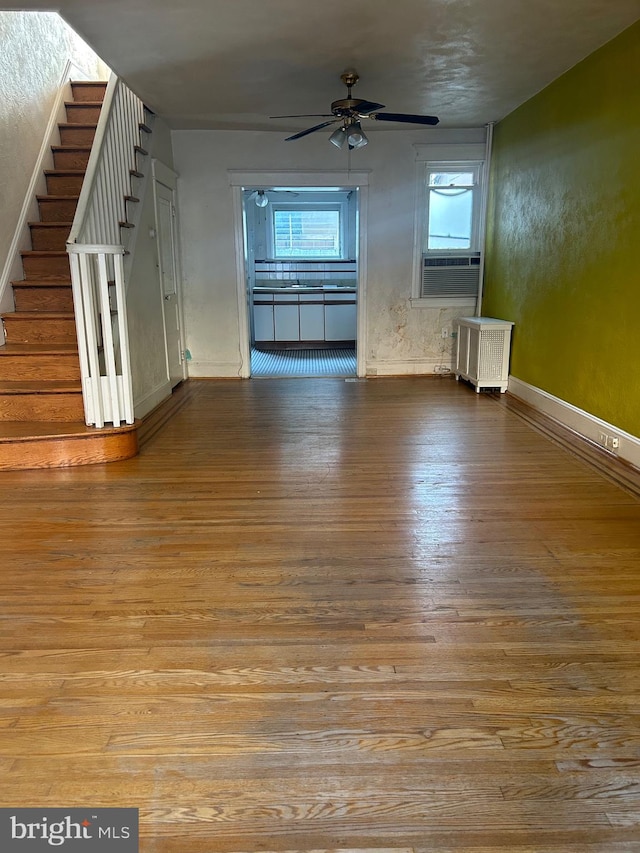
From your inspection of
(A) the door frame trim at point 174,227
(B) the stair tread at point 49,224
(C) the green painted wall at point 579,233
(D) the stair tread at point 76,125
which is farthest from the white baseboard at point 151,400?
(C) the green painted wall at point 579,233

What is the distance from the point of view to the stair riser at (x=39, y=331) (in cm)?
468

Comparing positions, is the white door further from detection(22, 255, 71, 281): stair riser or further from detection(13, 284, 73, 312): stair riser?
detection(13, 284, 73, 312): stair riser

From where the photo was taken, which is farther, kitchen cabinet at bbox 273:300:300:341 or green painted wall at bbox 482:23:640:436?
kitchen cabinet at bbox 273:300:300:341

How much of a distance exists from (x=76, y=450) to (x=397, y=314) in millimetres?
4370

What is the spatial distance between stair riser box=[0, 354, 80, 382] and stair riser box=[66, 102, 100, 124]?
10.2 feet

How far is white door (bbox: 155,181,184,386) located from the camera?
241 inches

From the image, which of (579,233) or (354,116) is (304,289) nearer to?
(354,116)

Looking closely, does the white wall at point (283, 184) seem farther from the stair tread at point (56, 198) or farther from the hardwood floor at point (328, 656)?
the hardwood floor at point (328, 656)

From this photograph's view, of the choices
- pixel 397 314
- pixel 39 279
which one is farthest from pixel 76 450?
pixel 397 314

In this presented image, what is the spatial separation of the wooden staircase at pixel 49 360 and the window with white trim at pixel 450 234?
149 inches

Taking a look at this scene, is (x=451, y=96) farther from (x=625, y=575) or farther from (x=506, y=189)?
(x=625, y=575)

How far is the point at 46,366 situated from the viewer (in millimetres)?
4418

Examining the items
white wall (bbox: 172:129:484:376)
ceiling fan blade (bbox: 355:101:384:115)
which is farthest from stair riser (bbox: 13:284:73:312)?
ceiling fan blade (bbox: 355:101:384:115)

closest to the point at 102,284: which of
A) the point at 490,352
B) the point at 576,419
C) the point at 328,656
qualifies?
the point at 328,656
